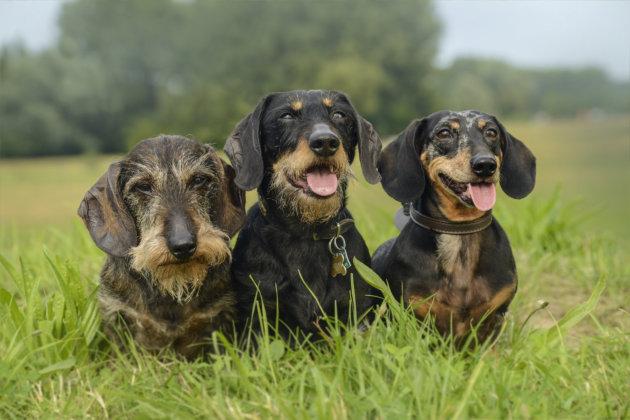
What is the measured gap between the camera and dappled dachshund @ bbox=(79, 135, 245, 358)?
11.6 ft

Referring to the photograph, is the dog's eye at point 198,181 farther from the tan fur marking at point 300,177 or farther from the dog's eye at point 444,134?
the dog's eye at point 444,134

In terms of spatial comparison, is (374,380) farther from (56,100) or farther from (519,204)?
(56,100)

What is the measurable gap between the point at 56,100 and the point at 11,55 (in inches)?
202

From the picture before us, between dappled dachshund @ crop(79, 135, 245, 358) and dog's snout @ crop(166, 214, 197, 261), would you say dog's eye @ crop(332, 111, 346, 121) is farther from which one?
dog's snout @ crop(166, 214, 197, 261)

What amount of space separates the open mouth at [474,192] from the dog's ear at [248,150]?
1144 mm

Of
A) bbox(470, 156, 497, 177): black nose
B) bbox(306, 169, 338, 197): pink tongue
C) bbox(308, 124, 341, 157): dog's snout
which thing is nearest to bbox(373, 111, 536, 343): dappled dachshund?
bbox(470, 156, 497, 177): black nose

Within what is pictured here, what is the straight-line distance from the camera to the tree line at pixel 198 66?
38656 mm

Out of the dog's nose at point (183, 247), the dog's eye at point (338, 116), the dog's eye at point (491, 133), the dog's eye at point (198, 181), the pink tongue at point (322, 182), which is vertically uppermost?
the dog's eye at point (338, 116)

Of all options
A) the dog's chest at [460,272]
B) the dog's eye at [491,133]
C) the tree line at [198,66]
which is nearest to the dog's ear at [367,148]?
the dog's chest at [460,272]

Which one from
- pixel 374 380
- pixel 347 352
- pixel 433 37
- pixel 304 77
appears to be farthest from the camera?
pixel 433 37

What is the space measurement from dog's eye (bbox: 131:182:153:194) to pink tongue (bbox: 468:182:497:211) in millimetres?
1888

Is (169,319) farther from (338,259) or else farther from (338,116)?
(338,116)

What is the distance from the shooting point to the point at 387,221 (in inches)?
272

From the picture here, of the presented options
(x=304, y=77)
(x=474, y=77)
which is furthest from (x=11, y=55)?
(x=474, y=77)
